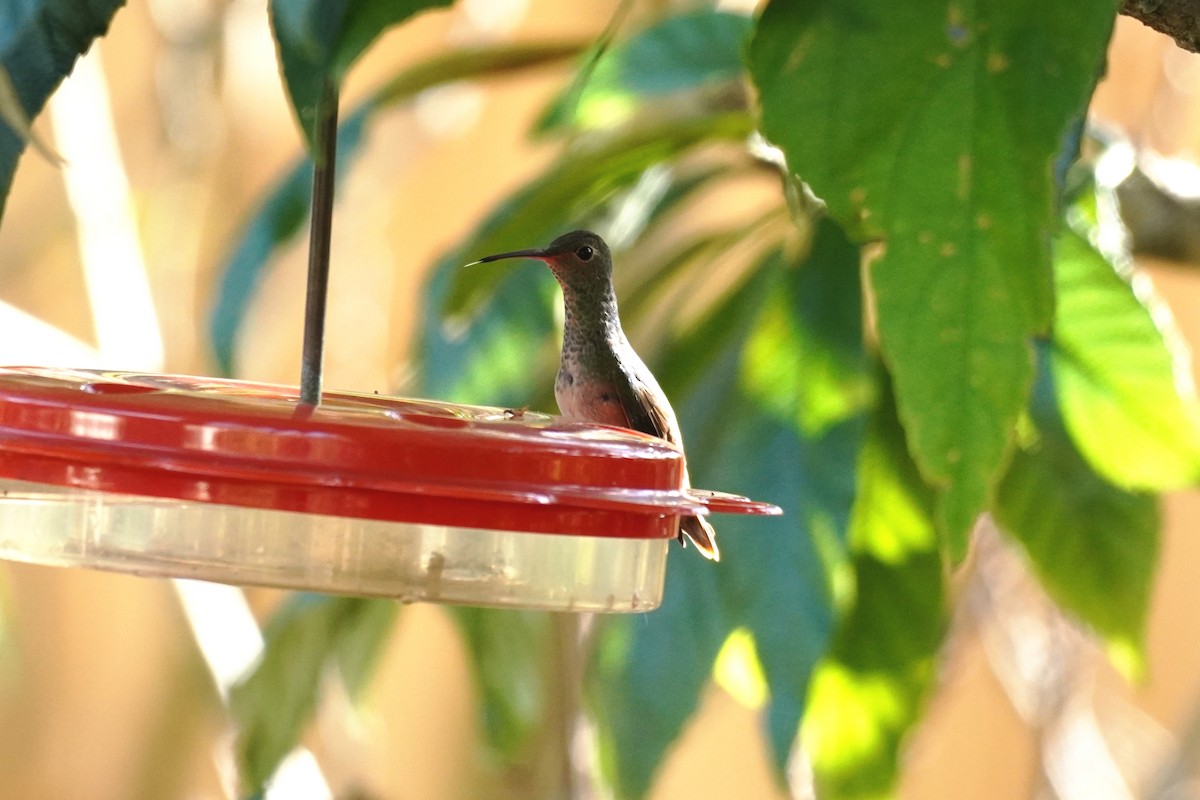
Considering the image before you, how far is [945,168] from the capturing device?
737 millimetres

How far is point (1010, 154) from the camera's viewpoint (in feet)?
2.37

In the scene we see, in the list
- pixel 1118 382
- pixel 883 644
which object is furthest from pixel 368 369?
pixel 1118 382

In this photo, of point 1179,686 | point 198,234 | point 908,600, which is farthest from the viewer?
point 198,234

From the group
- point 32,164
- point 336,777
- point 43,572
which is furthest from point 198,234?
point 336,777

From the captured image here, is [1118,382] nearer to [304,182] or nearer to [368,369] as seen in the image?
[304,182]

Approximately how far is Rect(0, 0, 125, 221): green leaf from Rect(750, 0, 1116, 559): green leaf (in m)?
0.34

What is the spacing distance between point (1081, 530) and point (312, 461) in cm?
95

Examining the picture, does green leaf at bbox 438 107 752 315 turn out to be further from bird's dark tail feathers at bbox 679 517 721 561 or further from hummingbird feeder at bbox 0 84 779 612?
hummingbird feeder at bbox 0 84 779 612

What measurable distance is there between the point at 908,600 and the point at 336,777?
284 centimetres

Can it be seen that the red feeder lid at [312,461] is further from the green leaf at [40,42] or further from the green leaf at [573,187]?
the green leaf at [573,187]

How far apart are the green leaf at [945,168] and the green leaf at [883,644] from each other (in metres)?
0.65

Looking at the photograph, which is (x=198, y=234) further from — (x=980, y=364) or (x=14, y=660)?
(x=980, y=364)

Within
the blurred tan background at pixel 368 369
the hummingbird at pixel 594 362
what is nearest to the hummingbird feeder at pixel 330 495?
the hummingbird at pixel 594 362

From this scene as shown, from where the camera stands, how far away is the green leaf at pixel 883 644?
53.6 inches
